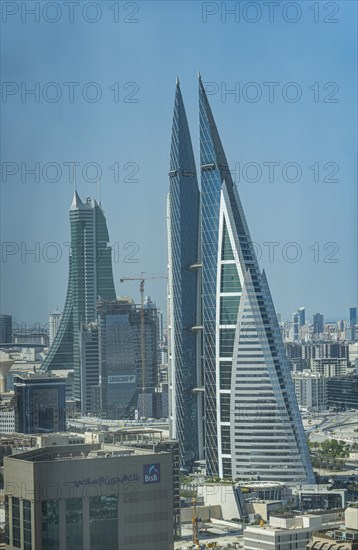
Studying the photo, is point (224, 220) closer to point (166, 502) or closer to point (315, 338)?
point (166, 502)

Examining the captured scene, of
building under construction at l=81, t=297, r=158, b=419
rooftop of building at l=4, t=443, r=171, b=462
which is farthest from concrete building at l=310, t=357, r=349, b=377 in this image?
rooftop of building at l=4, t=443, r=171, b=462

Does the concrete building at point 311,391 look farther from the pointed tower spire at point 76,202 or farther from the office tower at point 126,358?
the pointed tower spire at point 76,202

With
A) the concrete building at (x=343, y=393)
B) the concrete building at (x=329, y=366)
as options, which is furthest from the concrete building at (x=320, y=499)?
the concrete building at (x=329, y=366)

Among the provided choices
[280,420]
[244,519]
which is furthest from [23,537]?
[280,420]

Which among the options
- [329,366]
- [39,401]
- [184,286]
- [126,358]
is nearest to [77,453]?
[184,286]

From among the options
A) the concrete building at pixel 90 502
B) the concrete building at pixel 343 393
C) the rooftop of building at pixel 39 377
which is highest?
the concrete building at pixel 90 502

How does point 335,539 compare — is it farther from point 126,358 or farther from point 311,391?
point 311,391

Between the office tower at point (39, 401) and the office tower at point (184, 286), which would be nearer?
the office tower at point (184, 286)
